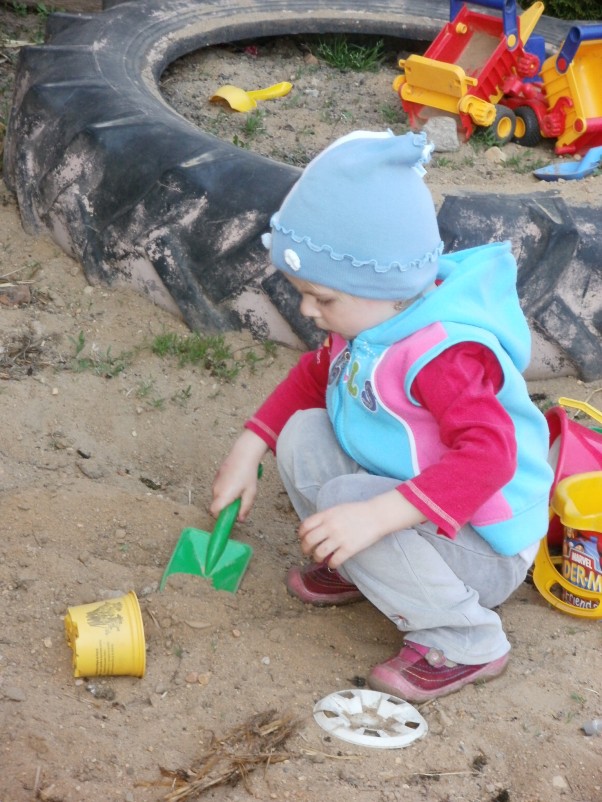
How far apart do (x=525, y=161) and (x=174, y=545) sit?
6.32 ft

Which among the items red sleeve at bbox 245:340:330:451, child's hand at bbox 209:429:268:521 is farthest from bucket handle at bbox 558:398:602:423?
child's hand at bbox 209:429:268:521

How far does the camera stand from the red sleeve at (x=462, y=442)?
68.6 inches

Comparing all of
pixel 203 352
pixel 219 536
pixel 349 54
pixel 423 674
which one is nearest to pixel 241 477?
pixel 219 536

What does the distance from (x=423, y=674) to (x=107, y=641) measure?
0.56 meters

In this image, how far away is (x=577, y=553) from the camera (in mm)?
2201

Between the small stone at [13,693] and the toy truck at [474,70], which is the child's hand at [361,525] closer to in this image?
the small stone at [13,693]

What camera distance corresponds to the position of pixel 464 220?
2.66 metres

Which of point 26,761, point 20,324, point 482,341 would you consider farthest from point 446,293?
point 20,324

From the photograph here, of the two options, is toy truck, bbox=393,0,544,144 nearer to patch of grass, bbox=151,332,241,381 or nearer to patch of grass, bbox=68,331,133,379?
patch of grass, bbox=151,332,241,381

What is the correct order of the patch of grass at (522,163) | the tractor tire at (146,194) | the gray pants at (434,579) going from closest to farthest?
the gray pants at (434,579)
the tractor tire at (146,194)
the patch of grass at (522,163)

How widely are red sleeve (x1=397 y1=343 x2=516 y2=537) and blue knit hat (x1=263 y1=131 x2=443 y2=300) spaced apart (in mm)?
150

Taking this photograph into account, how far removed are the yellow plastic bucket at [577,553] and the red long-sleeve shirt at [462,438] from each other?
48cm

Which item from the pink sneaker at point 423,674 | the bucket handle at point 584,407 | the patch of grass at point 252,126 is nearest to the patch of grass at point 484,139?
the patch of grass at point 252,126

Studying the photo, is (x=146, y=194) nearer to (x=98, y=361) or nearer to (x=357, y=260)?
(x=98, y=361)
